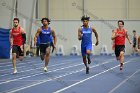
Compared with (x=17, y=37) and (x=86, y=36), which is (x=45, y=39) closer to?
(x=17, y=37)

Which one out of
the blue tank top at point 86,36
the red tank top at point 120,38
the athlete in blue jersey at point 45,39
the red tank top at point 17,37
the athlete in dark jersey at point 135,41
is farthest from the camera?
the athlete in dark jersey at point 135,41

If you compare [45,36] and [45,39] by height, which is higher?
[45,36]

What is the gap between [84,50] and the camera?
15664mm

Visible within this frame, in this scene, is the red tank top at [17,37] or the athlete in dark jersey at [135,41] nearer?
the red tank top at [17,37]

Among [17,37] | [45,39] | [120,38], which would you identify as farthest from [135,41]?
[17,37]

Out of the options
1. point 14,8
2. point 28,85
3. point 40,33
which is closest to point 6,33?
point 14,8

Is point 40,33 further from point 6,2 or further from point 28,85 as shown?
point 6,2

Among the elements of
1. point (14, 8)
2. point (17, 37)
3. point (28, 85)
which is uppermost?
point (14, 8)

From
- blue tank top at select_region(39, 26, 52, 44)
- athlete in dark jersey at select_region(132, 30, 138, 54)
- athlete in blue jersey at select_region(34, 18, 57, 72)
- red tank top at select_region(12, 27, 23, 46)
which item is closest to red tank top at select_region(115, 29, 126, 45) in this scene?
athlete in blue jersey at select_region(34, 18, 57, 72)

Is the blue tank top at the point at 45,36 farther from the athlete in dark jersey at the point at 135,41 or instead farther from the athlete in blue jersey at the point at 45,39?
the athlete in dark jersey at the point at 135,41

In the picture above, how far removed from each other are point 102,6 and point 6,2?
362 inches

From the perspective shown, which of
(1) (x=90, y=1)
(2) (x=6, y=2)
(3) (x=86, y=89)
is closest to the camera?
(3) (x=86, y=89)

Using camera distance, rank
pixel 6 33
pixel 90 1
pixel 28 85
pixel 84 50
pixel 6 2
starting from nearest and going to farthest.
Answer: pixel 28 85 → pixel 84 50 → pixel 6 33 → pixel 6 2 → pixel 90 1

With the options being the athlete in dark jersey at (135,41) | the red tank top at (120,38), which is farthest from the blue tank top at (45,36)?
the athlete in dark jersey at (135,41)
